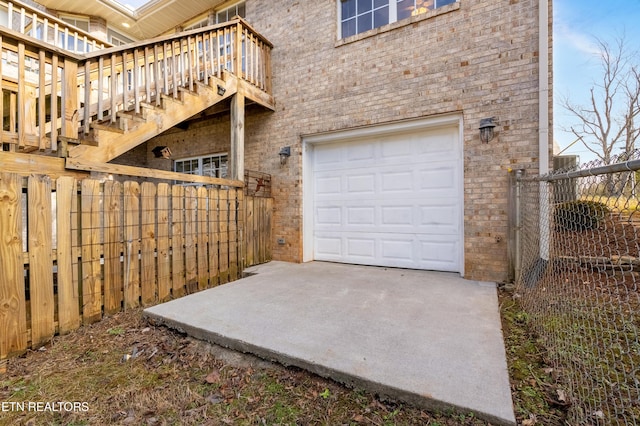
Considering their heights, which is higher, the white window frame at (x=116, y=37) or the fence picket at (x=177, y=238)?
the white window frame at (x=116, y=37)

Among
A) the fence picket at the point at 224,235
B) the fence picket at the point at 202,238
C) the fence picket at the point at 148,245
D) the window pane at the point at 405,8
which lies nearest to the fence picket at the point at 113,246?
the fence picket at the point at 148,245

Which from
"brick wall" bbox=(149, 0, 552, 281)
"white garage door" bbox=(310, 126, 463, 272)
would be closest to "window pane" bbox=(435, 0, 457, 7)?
"brick wall" bbox=(149, 0, 552, 281)

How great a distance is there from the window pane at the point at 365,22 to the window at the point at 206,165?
3.99 m

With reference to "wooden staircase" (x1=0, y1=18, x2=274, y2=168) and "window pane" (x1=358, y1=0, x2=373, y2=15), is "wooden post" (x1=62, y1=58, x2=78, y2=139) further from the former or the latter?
"window pane" (x1=358, y1=0, x2=373, y2=15)

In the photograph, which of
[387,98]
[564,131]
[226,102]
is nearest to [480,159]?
[387,98]

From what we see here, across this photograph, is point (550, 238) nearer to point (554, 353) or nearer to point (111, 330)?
point (554, 353)

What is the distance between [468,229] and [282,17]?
5374 millimetres

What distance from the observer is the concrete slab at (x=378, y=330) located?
1.70 m

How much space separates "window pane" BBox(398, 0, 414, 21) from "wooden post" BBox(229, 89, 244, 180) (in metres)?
3.02

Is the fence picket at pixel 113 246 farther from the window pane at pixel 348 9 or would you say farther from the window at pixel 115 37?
the window at pixel 115 37

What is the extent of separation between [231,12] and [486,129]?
6594mm

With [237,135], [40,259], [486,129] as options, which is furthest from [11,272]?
[486,129]

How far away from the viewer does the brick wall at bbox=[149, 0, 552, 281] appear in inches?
156

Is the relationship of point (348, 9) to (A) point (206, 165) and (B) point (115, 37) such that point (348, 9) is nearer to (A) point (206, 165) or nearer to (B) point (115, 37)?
(A) point (206, 165)
